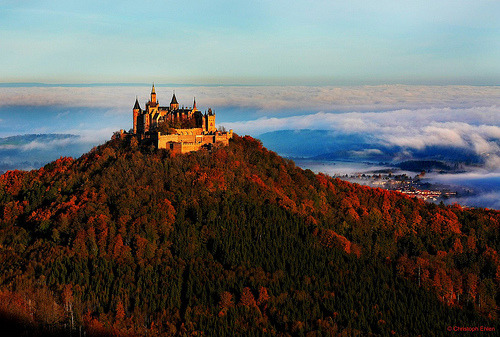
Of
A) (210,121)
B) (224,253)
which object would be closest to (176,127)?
(210,121)

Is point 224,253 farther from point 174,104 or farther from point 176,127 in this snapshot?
point 174,104

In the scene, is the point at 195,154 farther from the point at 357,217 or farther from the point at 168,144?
the point at 357,217

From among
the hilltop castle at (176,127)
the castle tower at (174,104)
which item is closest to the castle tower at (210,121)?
the hilltop castle at (176,127)

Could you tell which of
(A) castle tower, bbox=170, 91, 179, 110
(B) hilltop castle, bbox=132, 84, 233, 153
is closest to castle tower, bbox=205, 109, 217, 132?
(B) hilltop castle, bbox=132, 84, 233, 153

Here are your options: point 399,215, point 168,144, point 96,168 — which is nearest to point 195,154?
point 168,144

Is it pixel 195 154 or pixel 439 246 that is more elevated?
pixel 195 154

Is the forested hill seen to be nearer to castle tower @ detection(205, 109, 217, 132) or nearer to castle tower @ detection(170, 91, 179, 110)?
castle tower @ detection(205, 109, 217, 132)
